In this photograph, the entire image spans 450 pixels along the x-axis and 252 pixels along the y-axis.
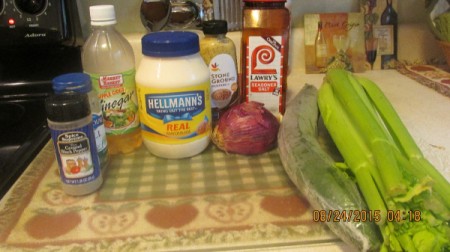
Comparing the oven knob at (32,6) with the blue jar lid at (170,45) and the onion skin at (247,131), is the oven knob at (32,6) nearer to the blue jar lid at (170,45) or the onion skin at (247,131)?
the blue jar lid at (170,45)

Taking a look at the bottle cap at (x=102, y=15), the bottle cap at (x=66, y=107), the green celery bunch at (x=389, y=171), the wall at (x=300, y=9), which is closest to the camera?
the green celery bunch at (x=389, y=171)

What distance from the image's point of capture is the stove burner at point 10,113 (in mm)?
→ 797

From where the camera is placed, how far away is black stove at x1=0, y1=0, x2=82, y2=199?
28.1 inches

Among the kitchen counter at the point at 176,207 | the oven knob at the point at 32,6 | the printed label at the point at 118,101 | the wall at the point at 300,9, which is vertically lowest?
the kitchen counter at the point at 176,207

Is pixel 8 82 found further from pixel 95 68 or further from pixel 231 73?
pixel 231 73

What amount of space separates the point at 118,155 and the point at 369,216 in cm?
44

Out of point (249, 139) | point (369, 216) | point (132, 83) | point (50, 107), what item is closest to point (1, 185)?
point (50, 107)

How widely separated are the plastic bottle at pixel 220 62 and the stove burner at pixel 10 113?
0.40 metres

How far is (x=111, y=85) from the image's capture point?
0.66 m

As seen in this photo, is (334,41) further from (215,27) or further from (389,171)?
(389,171)

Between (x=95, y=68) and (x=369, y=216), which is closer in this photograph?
(x=369, y=216)

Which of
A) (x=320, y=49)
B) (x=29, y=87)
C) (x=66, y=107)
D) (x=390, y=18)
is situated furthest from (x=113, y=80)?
(x=390, y=18)

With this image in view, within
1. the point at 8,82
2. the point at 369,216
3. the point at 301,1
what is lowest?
the point at 369,216
